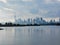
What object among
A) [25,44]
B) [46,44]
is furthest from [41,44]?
[25,44]

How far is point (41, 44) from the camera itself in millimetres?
20484

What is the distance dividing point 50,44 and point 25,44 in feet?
10.9

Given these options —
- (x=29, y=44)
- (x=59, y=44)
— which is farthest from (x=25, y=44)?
(x=59, y=44)

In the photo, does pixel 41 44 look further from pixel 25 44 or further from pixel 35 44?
pixel 25 44

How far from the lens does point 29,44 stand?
66.7 ft

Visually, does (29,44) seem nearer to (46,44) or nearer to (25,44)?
(25,44)

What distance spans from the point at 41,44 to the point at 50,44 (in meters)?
1.20

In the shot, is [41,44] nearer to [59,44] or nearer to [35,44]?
[35,44]

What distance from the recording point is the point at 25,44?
20359 mm

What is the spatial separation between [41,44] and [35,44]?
81cm

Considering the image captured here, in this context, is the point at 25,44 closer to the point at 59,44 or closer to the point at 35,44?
the point at 35,44

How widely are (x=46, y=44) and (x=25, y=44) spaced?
9.14ft

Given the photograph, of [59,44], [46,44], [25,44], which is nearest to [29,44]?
[25,44]

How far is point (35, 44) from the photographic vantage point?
20391mm
